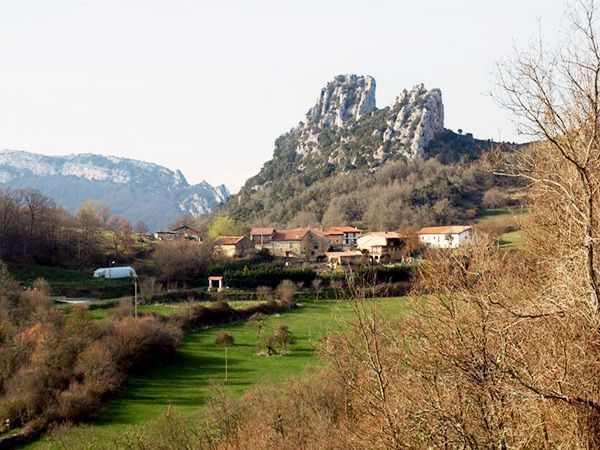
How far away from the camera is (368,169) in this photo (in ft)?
408

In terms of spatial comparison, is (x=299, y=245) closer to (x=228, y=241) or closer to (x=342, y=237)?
(x=342, y=237)

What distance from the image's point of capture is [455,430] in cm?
639

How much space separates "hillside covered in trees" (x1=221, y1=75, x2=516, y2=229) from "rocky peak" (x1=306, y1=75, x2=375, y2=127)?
0.27 m

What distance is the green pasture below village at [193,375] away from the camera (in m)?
20.2

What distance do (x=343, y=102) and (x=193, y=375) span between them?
138465mm

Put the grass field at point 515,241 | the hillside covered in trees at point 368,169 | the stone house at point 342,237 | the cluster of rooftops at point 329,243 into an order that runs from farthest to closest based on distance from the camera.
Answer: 1. the hillside covered in trees at point 368,169
2. the stone house at point 342,237
3. the cluster of rooftops at point 329,243
4. the grass field at point 515,241

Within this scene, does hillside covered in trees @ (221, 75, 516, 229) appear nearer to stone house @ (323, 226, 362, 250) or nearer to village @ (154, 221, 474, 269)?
stone house @ (323, 226, 362, 250)

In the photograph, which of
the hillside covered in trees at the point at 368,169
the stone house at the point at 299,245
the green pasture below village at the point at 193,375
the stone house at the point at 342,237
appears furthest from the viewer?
the hillside covered in trees at the point at 368,169

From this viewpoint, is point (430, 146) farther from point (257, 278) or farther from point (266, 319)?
point (266, 319)

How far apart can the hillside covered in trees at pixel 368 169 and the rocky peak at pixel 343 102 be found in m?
0.27

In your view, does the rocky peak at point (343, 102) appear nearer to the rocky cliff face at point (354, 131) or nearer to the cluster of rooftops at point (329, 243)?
the rocky cliff face at point (354, 131)

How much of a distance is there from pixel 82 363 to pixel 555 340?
23.1 metres

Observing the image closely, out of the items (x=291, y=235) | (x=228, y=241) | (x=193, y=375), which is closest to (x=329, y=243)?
(x=291, y=235)

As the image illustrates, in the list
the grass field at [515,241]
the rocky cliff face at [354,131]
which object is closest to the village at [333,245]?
the grass field at [515,241]
